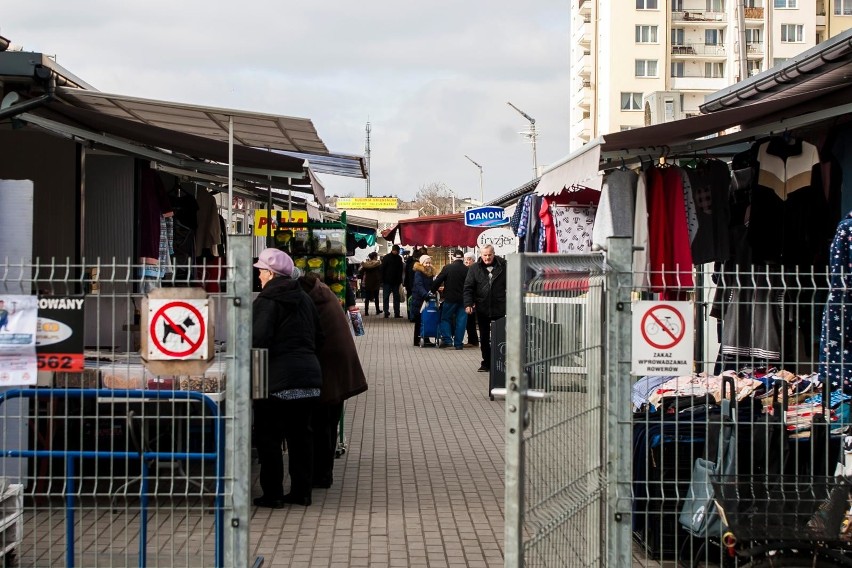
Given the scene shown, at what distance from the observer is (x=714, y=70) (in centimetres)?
8088

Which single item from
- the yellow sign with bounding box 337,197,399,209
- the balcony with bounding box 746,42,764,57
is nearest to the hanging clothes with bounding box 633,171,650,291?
the balcony with bounding box 746,42,764,57

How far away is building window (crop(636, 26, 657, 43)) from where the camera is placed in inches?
3088

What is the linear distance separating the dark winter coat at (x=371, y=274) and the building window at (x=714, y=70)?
A: 2212 inches

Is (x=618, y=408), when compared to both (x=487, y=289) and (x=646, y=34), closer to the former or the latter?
(x=487, y=289)

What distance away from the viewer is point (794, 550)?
185 inches

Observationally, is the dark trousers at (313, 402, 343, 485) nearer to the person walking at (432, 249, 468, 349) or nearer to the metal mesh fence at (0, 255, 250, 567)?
the metal mesh fence at (0, 255, 250, 567)

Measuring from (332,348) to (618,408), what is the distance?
13.2ft

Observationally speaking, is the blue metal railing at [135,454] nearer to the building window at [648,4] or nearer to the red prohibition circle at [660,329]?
the red prohibition circle at [660,329]

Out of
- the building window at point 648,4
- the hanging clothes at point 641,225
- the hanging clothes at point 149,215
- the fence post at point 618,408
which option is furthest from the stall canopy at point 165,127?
the building window at point 648,4

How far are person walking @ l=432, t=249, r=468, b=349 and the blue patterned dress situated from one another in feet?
48.9

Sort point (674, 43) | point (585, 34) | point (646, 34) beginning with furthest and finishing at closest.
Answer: point (585, 34) → point (674, 43) → point (646, 34)

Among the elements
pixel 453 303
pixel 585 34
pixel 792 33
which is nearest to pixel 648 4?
pixel 585 34

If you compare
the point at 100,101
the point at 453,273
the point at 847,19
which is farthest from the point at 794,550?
the point at 847,19

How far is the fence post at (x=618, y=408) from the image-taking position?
191 inches
